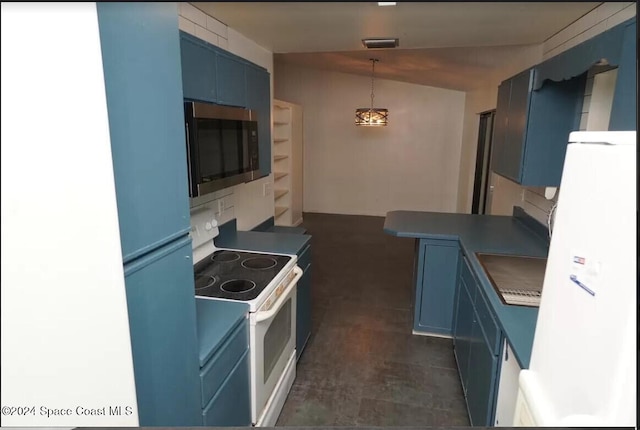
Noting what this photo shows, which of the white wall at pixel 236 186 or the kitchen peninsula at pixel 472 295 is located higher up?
the white wall at pixel 236 186

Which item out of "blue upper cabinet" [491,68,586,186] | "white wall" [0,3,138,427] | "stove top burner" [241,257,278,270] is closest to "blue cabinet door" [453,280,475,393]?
"blue upper cabinet" [491,68,586,186]

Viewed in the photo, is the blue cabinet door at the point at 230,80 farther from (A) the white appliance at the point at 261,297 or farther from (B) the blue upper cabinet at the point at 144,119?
(B) the blue upper cabinet at the point at 144,119

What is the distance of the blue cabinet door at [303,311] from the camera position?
2618 mm

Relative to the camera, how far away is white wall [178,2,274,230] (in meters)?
2.19

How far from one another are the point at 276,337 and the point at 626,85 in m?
1.84

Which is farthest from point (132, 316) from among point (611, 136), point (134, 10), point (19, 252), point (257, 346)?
point (611, 136)

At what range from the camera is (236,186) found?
9.37 feet

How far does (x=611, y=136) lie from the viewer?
711mm

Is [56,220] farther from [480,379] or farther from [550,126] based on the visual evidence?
[550,126]

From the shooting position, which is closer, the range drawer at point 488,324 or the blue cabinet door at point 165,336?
the blue cabinet door at point 165,336

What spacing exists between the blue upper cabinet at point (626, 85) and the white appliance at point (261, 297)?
59.1 inches

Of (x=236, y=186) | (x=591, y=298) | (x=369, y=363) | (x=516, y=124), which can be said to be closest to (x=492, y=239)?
(x=516, y=124)

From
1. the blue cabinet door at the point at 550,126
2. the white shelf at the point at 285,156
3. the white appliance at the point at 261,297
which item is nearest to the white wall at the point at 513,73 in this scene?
the blue cabinet door at the point at 550,126

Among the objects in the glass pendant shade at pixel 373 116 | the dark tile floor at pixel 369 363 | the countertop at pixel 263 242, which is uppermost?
the glass pendant shade at pixel 373 116
